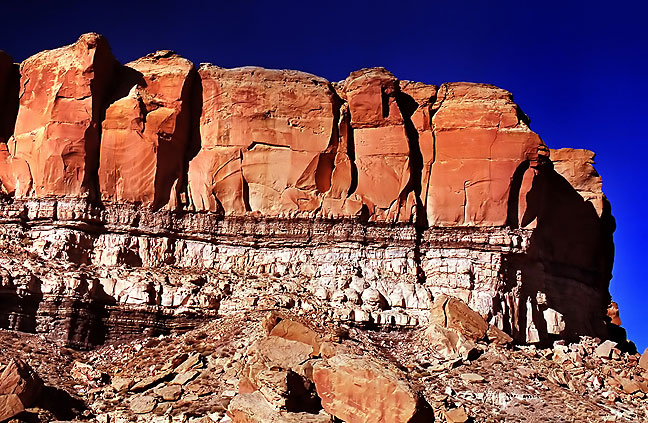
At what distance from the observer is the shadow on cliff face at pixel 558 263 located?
33188mm

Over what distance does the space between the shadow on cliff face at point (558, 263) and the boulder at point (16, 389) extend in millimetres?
20241

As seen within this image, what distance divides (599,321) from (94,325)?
95.0 ft

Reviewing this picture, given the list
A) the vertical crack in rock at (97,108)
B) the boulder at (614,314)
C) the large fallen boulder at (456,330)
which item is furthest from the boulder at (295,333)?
the boulder at (614,314)

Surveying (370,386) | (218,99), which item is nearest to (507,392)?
(370,386)

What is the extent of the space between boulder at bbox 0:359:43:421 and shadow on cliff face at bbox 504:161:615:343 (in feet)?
66.4

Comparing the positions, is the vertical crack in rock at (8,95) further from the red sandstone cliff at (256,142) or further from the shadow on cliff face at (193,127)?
the shadow on cliff face at (193,127)

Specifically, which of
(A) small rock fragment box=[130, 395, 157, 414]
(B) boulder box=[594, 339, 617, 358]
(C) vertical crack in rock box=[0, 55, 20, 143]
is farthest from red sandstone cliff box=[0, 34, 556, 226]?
(A) small rock fragment box=[130, 395, 157, 414]

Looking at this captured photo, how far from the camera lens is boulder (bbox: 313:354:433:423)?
20.1 meters

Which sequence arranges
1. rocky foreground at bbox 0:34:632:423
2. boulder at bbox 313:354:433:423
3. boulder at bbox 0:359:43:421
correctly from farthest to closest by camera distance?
rocky foreground at bbox 0:34:632:423, boulder at bbox 0:359:43:421, boulder at bbox 313:354:433:423

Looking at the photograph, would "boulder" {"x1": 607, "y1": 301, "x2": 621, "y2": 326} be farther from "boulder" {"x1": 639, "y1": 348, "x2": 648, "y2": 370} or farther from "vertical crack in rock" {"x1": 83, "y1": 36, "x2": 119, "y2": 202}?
"vertical crack in rock" {"x1": 83, "y1": 36, "x2": 119, "y2": 202}

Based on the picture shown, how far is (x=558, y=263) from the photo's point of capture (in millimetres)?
39969

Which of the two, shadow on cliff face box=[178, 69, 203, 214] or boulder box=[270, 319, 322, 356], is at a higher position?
shadow on cliff face box=[178, 69, 203, 214]

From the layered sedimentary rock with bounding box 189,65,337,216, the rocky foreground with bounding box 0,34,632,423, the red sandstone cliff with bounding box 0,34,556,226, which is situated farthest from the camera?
the layered sedimentary rock with bounding box 189,65,337,216

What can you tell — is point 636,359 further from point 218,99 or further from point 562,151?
point 218,99
